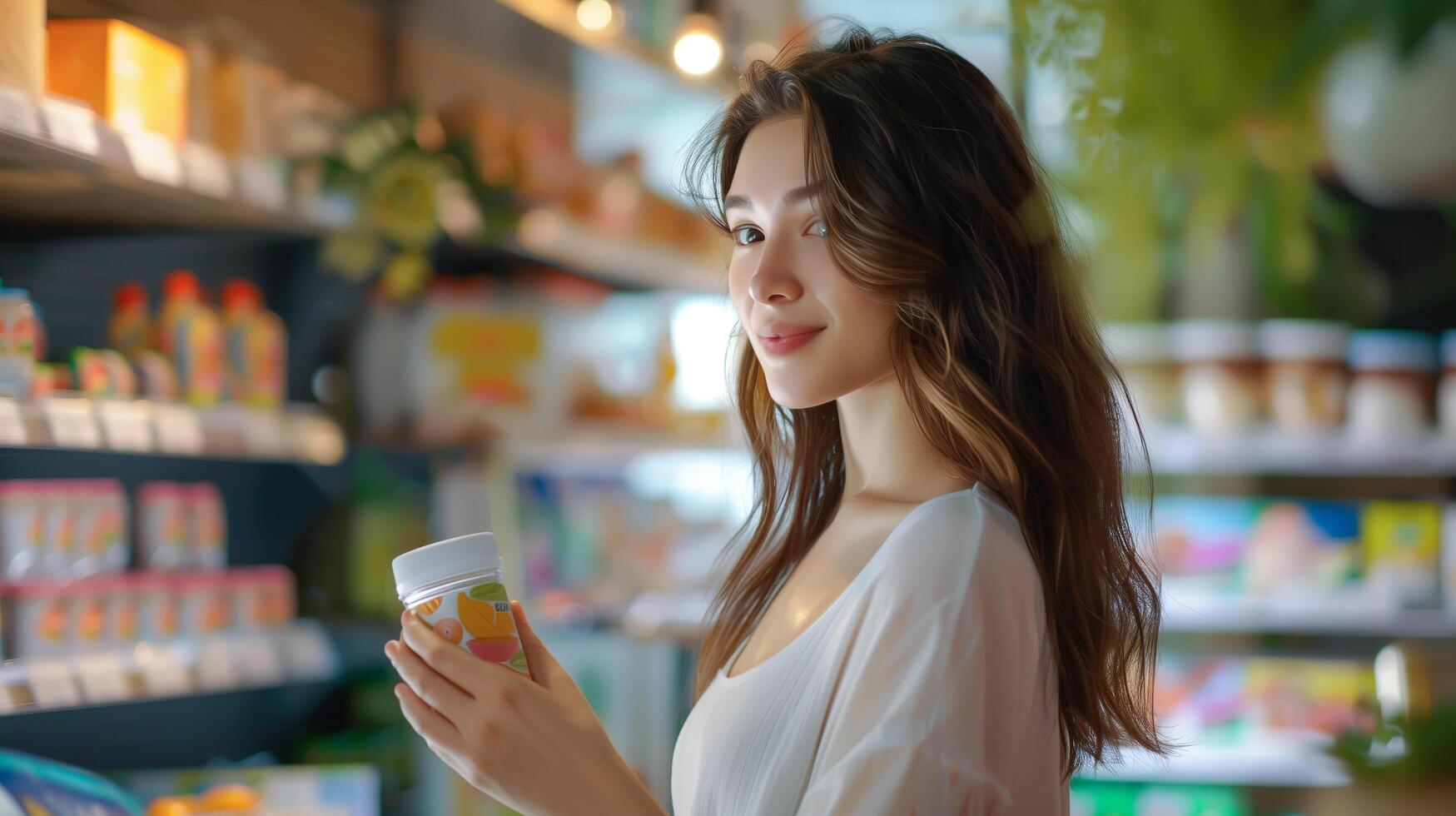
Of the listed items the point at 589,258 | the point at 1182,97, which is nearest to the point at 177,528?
the point at 589,258

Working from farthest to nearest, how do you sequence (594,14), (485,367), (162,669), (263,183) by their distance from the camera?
(594,14), (485,367), (263,183), (162,669)

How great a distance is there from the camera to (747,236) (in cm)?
113

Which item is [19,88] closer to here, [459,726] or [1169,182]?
[459,726]

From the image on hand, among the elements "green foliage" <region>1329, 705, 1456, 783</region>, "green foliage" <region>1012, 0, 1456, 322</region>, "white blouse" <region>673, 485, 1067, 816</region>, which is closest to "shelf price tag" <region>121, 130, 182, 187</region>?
"white blouse" <region>673, 485, 1067, 816</region>

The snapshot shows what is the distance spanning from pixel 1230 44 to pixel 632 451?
2772 millimetres

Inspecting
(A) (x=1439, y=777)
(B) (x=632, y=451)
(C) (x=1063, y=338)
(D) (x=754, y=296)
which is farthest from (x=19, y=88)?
(B) (x=632, y=451)

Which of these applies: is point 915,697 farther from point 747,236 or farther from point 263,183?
point 263,183

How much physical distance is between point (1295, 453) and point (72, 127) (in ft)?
10.3

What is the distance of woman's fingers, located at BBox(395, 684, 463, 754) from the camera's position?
929 millimetres

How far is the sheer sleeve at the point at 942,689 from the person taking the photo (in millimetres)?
850

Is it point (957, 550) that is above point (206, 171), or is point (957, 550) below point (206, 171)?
below

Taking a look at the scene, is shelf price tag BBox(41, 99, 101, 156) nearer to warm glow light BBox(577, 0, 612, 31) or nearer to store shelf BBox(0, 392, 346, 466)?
store shelf BBox(0, 392, 346, 466)

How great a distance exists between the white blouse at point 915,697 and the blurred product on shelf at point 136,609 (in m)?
1.13

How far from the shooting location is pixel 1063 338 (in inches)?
41.2
